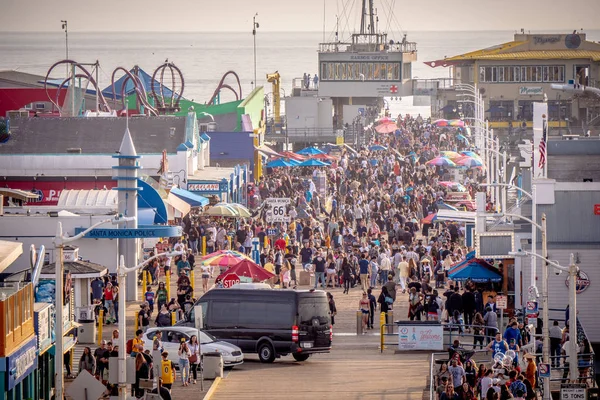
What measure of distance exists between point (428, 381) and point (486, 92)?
89.9 meters

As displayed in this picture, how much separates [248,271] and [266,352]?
6.03 meters

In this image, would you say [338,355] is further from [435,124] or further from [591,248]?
[435,124]

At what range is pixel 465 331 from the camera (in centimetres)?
3581

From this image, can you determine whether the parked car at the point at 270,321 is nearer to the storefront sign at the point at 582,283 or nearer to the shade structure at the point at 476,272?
the shade structure at the point at 476,272

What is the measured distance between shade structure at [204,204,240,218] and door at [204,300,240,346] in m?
17.4

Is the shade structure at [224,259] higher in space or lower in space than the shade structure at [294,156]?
lower

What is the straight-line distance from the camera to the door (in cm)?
3334

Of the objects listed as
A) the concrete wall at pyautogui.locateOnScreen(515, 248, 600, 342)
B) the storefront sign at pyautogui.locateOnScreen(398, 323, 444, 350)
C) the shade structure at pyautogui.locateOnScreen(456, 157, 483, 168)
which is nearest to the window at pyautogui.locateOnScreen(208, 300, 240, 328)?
the storefront sign at pyautogui.locateOnScreen(398, 323, 444, 350)

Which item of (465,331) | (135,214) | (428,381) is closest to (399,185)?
(135,214)

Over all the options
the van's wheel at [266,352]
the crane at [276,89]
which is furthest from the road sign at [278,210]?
the crane at [276,89]

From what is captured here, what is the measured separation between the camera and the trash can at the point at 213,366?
30125 mm

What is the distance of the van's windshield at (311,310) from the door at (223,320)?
1542mm

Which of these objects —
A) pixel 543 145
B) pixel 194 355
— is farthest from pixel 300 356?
pixel 543 145

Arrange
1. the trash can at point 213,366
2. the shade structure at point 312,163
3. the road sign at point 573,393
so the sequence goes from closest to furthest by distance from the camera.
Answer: the road sign at point 573,393, the trash can at point 213,366, the shade structure at point 312,163
